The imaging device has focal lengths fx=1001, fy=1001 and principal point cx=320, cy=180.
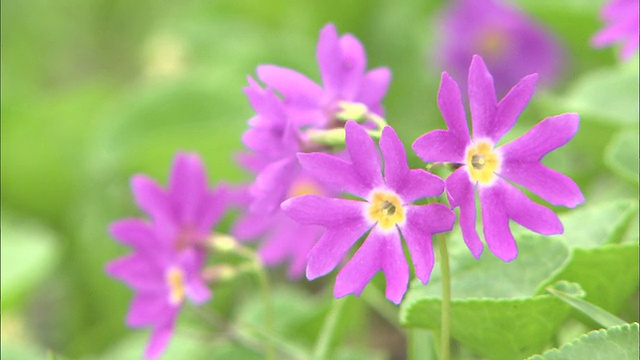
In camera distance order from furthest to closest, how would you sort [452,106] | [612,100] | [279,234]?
[279,234]
[612,100]
[452,106]

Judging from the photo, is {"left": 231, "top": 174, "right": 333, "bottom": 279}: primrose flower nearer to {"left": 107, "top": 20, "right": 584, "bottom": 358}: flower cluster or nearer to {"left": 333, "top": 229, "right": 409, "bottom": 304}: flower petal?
{"left": 107, "top": 20, "right": 584, "bottom": 358}: flower cluster

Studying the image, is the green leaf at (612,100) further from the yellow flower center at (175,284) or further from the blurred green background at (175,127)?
the yellow flower center at (175,284)

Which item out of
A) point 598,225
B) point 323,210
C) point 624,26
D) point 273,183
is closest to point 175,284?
point 273,183

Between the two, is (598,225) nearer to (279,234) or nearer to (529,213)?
(529,213)

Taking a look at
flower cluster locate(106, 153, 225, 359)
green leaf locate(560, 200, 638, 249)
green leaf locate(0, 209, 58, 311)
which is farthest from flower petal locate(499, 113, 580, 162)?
green leaf locate(0, 209, 58, 311)

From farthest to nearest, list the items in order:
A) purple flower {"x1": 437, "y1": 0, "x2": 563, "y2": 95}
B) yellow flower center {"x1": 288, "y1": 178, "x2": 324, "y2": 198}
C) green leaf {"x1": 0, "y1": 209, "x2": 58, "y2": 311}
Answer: purple flower {"x1": 437, "y1": 0, "x2": 563, "y2": 95}, yellow flower center {"x1": 288, "y1": 178, "x2": 324, "y2": 198}, green leaf {"x1": 0, "y1": 209, "x2": 58, "y2": 311}

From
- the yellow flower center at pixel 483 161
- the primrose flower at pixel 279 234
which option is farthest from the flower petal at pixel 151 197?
the yellow flower center at pixel 483 161
